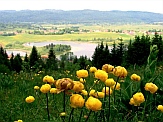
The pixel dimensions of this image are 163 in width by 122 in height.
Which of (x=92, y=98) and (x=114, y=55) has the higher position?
(x=92, y=98)

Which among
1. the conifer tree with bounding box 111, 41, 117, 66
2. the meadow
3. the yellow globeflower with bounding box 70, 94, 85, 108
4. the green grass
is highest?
the yellow globeflower with bounding box 70, 94, 85, 108

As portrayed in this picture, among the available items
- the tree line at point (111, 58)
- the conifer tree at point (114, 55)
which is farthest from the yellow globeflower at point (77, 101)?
the conifer tree at point (114, 55)

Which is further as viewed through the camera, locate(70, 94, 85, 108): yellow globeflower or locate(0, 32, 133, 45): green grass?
locate(0, 32, 133, 45): green grass

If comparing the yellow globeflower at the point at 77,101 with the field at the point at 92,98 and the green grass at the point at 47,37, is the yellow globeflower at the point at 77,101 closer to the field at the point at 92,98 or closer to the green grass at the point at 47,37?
the field at the point at 92,98

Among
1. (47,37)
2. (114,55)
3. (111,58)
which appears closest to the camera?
(114,55)

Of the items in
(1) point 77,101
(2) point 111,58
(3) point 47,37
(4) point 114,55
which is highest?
(1) point 77,101

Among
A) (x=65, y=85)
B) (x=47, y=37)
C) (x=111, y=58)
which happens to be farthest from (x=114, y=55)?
(x=47, y=37)

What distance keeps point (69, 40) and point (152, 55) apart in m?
172

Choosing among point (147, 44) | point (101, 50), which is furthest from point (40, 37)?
point (147, 44)

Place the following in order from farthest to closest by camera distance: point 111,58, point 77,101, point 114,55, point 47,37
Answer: point 47,37, point 111,58, point 114,55, point 77,101

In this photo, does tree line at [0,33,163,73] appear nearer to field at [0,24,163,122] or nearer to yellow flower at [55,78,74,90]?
field at [0,24,163,122]

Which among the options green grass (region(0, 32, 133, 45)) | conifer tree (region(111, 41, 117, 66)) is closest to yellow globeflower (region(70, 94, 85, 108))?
conifer tree (region(111, 41, 117, 66))

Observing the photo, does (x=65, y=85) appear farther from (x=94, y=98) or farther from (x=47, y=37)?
(x=47, y=37)

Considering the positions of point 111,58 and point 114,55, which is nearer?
point 114,55
